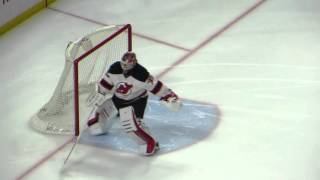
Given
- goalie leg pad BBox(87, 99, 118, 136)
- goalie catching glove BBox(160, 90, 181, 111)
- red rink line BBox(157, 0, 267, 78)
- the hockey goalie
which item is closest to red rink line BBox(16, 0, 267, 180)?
red rink line BBox(157, 0, 267, 78)

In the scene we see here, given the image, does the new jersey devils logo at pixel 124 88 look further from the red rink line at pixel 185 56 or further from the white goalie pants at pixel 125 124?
the red rink line at pixel 185 56

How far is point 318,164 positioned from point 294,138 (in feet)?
0.76

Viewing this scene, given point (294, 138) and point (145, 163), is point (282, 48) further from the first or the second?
point (145, 163)

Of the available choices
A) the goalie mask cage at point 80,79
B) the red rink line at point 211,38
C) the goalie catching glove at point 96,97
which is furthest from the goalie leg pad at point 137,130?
the red rink line at point 211,38

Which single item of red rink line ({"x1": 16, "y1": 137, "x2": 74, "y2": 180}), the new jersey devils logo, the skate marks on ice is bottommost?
red rink line ({"x1": 16, "y1": 137, "x2": 74, "y2": 180})

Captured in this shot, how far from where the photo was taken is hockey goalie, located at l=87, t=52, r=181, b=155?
3.90 meters

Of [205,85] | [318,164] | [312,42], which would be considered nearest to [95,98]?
[205,85]

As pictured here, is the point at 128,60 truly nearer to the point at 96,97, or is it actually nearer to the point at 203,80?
the point at 96,97

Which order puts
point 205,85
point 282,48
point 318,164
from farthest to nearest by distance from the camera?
point 282,48
point 205,85
point 318,164

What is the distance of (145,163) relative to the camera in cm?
398

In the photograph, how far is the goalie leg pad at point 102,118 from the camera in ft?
13.4

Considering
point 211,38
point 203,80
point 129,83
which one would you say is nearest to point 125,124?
point 129,83

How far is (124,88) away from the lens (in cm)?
392

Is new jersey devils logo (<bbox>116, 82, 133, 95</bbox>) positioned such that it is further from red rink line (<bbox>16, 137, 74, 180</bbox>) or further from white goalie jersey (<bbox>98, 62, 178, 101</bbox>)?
red rink line (<bbox>16, 137, 74, 180</bbox>)
